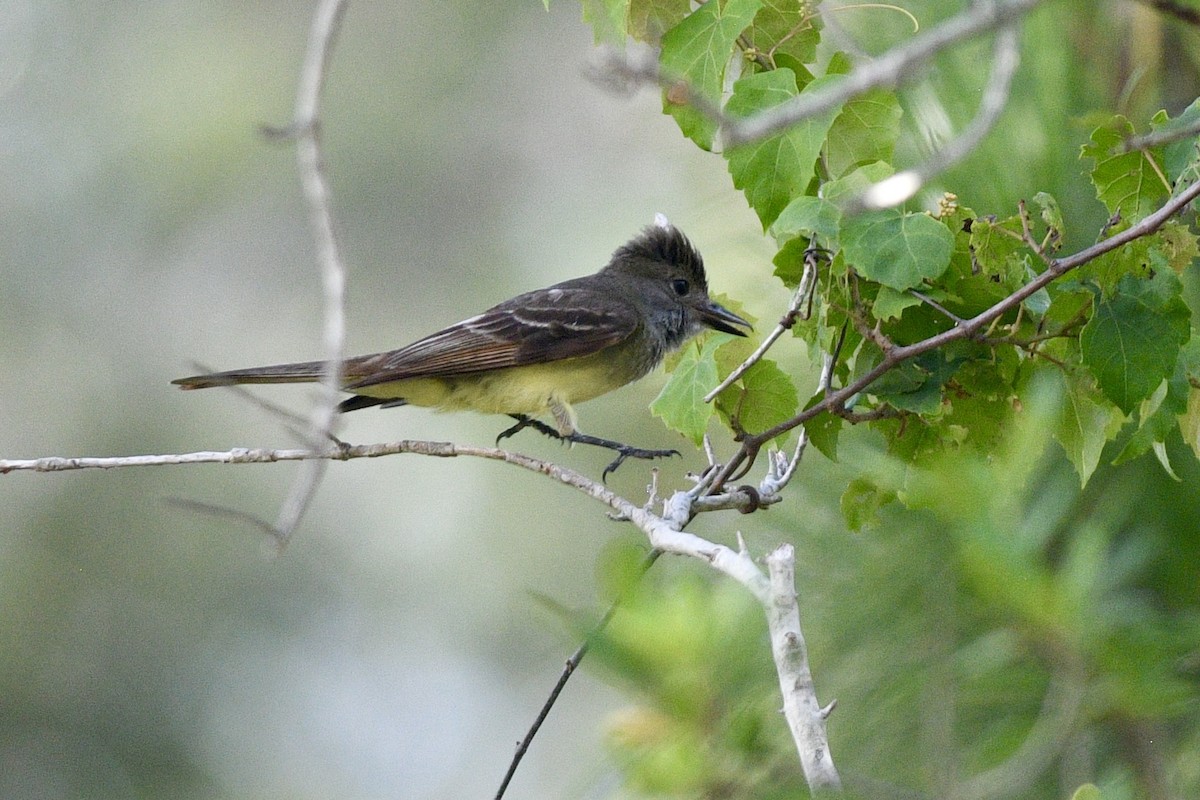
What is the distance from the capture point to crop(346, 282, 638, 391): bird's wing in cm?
391

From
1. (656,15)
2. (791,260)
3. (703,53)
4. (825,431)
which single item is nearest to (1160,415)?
(825,431)

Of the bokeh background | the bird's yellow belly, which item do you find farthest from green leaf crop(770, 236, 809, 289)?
the bokeh background

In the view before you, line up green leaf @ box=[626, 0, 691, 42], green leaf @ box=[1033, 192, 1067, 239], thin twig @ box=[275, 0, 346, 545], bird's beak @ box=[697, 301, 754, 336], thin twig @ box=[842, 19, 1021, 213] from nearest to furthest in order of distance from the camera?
thin twig @ box=[842, 19, 1021, 213] → thin twig @ box=[275, 0, 346, 545] → green leaf @ box=[1033, 192, 1067, 239] → green leaf @ box=[626, 0, 691, 42] → bird's beak @ box=[697, 301, 754, 336]

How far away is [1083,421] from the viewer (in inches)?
83.7

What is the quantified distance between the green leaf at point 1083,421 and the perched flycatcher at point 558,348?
5.22 ft

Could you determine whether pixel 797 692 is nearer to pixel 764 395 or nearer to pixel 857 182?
pixel 857 182

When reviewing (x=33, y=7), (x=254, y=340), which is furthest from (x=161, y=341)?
(x=33, y=7)

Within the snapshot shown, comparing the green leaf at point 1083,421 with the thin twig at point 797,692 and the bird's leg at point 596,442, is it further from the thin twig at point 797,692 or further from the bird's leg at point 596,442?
the bird's leg at point 596,442

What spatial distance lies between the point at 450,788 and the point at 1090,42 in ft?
22.9

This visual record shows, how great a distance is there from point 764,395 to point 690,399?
0.49 feet

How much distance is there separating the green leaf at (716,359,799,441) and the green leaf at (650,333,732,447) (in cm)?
4

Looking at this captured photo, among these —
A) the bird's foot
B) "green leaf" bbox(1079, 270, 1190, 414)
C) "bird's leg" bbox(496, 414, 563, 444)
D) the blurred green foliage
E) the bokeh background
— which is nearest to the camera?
the blurred green foliage

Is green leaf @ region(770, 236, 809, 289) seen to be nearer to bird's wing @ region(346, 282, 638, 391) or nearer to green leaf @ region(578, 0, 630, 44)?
green leaf @ region(578, 0, 630, 44)

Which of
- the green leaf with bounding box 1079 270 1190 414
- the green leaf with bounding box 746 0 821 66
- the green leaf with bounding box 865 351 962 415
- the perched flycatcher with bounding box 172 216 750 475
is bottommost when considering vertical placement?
the green leaf with bounding box 1079 270 1190 414
